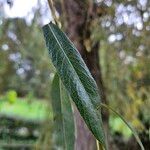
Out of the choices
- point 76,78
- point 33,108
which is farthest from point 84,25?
point 33,108

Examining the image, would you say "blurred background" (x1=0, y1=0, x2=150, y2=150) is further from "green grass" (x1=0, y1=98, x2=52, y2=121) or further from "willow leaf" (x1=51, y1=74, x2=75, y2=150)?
"willow leaf" (x1=51, y1=74, x2=75, y2=150)

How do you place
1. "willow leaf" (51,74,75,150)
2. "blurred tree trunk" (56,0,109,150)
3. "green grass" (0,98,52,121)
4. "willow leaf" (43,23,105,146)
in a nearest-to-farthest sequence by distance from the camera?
"willow leaf" (43,23,105,146) → "willow leaf" (51,74,75,150) → "blurred tree trunk" (56,0,109,150) → "green grass" (0,98,52,121)

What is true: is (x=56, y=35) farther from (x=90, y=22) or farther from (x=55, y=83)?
(x=90, y=22)

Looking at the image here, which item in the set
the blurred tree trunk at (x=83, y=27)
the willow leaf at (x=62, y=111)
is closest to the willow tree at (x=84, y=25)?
the blurred tree trunk at (x=83, y=27)

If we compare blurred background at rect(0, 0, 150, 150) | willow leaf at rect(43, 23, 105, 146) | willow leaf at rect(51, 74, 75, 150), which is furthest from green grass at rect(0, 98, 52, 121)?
willow leaf at rect(43, 23, 105, 146)

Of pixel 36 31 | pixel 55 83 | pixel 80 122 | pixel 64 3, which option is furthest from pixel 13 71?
pixel 55 83

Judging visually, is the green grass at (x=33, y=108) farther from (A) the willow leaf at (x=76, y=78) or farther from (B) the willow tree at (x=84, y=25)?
(A) the willow leaf at (x=76, y=78)

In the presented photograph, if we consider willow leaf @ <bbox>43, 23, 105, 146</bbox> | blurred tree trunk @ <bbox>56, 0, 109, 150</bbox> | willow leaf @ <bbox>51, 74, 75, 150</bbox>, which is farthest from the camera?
blurred tree trunk @ <bbox>56, 0, 109, 150</bbox>
